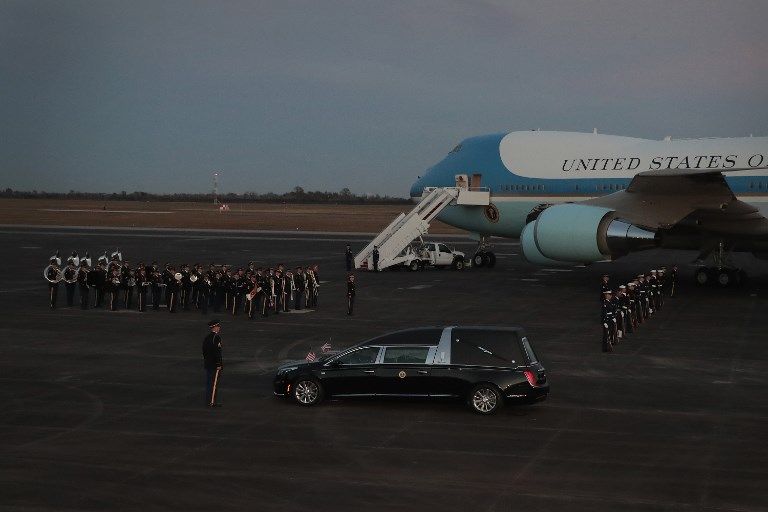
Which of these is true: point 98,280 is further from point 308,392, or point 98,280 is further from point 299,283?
point 308,392

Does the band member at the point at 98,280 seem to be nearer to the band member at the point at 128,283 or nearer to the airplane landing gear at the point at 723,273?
the band member at the point at 128,283

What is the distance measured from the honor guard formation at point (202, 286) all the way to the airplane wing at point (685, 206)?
1121 centimetres

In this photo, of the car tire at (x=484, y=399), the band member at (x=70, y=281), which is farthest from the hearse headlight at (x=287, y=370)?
the band member at (x=70, y=281)

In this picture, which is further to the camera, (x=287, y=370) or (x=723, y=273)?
(x=723, y=273)

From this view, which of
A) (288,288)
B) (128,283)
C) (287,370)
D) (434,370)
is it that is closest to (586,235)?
(288,288)

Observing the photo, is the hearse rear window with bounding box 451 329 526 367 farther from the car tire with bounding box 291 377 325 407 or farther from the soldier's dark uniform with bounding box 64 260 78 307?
the soldier's dark uniform with bounding box 64 260 78 307

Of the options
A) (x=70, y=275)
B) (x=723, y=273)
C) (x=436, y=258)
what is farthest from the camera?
(x=436, y=258)

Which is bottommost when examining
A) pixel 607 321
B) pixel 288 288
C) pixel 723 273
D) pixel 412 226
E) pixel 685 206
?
pixel 288 288

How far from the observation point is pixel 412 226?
4766cm

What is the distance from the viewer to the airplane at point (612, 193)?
34281 mm

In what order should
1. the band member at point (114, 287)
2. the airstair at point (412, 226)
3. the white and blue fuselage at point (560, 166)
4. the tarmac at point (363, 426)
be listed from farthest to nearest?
1. the airstair at point (412, 226)
2. the white and blue fuselage at point (560, 166)
3. the band member at point (114, 287)
4. the tarmac at point (363, 426)

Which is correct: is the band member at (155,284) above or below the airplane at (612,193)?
below

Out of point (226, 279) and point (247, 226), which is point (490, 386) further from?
point (247, 226)

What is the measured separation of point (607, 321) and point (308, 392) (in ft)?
29.4
